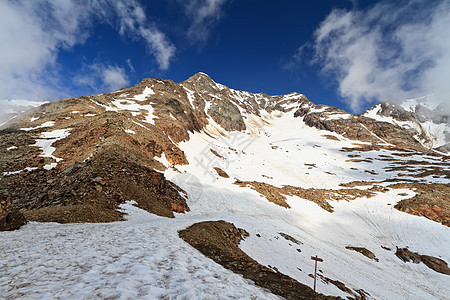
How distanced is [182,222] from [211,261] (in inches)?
327

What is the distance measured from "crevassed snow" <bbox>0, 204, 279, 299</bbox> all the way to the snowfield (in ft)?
0.09

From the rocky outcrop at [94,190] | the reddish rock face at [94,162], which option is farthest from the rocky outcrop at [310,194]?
the rocky outcrop at [94,190]

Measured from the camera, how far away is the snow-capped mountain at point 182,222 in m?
5.70

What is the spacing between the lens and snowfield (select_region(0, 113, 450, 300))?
4.84 meters

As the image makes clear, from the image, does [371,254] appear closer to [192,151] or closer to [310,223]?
[310,223]

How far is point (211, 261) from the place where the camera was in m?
8.29

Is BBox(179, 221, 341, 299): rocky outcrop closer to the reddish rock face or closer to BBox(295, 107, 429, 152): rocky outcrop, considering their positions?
the reddish rock face

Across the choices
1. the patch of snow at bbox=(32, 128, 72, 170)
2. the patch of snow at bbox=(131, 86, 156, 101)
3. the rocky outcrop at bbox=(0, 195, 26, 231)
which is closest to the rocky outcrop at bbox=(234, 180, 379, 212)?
→ the patch of snow at bbox=(32, 128, 72, 170)

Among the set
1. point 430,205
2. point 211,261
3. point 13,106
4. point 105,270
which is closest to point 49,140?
point 105,270

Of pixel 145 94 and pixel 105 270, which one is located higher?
pixel 145 94

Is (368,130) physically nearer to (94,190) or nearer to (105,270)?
(94,190)

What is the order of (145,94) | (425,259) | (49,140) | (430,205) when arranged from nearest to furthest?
(425,259)
(49,140)
(430,205)
(145,94)

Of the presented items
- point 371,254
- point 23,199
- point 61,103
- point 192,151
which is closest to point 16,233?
point 23,199

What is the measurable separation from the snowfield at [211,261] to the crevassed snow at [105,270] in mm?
27
